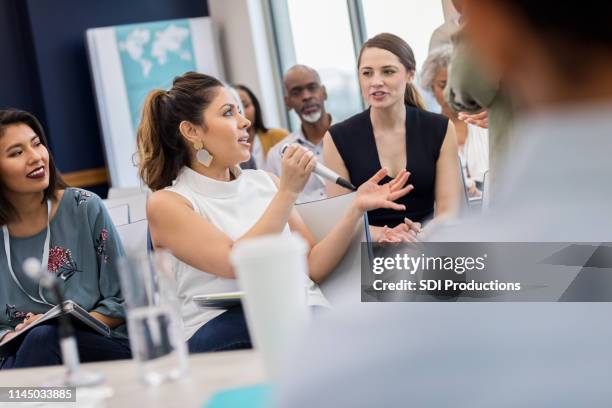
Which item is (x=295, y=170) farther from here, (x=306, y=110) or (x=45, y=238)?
(x=306, y=110)

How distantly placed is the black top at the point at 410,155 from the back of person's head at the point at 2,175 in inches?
43.3

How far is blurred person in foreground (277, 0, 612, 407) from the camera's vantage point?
1.22 feet

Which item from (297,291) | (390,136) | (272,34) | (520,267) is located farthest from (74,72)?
(520,267)

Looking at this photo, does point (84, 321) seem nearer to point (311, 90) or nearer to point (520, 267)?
point (520, 267)

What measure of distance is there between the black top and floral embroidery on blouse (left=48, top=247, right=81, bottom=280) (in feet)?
3.70

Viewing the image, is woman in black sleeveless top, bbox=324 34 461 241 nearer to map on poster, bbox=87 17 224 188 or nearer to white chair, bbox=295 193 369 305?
white chair, bbox=295 193 369 305

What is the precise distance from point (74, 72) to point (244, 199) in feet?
14.9

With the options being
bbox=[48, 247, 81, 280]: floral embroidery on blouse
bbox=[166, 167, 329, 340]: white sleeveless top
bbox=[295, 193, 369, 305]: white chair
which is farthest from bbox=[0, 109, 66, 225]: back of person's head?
bbox=[295, 193, 369, 305]: white chair

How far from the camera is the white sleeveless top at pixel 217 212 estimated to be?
2510mm

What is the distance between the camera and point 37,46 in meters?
6.61

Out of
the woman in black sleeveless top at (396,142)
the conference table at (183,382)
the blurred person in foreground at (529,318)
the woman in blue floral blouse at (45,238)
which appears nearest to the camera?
the blurred person in foreground at (529,318)

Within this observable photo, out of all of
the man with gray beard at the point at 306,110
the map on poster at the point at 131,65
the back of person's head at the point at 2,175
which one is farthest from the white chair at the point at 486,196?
the map on poster at the point at 131,65

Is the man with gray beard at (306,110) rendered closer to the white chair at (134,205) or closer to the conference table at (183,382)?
the white chair at (134,205)
